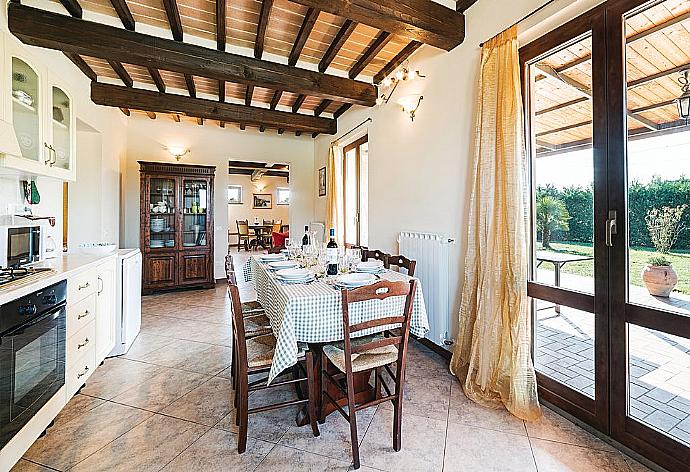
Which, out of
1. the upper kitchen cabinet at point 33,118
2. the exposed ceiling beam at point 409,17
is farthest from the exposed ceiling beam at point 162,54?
the exposed ceiling beam at point 409,17

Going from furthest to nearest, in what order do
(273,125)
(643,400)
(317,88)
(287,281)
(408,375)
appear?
(273,125)
(317,88)
(408,375)
(287,281)
(643,400)

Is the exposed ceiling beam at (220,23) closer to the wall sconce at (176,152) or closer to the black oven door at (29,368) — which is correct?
the black oven door at (29,368)

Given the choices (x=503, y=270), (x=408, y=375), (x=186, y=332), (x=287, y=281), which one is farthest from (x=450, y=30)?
(x=186, y=332)

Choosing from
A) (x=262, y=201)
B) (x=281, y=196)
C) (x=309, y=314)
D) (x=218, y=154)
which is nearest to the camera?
(x=309, y=314)

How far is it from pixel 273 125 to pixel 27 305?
182 inches

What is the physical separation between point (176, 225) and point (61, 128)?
3.11m

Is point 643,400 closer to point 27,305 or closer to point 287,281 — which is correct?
point 287,281

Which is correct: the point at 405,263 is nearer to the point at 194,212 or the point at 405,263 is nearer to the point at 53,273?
the point at 53,273

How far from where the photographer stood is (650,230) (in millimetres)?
1770

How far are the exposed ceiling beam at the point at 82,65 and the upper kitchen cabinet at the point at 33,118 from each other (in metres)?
1.23

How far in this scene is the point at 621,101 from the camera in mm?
1845

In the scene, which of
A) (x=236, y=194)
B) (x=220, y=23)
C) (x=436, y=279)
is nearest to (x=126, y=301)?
(x=220, y=23)

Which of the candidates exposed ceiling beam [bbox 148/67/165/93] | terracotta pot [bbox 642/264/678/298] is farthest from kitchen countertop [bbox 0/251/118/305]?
terracotta pot [bbox 642/264/678/298]

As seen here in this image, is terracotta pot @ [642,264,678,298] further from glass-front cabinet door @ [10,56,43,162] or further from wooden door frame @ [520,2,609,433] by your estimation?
glass-front cabinet door @ [10,56,43,162]
